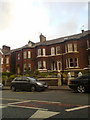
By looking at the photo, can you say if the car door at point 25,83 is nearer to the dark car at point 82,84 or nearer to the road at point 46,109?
the dark car at point 82,84

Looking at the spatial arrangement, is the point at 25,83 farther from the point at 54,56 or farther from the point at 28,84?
the point at 54,56

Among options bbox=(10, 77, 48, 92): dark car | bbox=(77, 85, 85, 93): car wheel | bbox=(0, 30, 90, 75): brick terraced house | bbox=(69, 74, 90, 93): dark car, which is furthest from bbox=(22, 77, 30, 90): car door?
bbox=(0, 30, 90, 75): brick terraced house

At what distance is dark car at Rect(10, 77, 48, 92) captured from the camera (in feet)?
46.8

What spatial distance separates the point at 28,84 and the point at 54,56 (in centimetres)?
1881

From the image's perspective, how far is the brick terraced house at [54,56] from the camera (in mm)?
28844

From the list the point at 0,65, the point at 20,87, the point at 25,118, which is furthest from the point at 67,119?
the point at 0,65

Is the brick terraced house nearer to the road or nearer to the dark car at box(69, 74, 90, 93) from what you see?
the dark car at box(69, 74, 90, 93)

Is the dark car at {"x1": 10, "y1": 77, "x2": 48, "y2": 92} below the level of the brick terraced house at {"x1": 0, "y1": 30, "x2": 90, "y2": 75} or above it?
below

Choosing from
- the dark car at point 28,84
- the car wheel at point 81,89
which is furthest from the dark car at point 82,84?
the dark car at point 28,84

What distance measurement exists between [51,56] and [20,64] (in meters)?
8.91

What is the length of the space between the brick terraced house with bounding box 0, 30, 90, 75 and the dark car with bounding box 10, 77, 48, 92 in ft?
45.5

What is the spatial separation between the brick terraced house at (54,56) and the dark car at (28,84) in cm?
1388

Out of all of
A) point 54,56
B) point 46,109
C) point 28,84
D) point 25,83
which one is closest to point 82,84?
point 28,84

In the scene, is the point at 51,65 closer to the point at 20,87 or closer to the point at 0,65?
the point at 0,65
